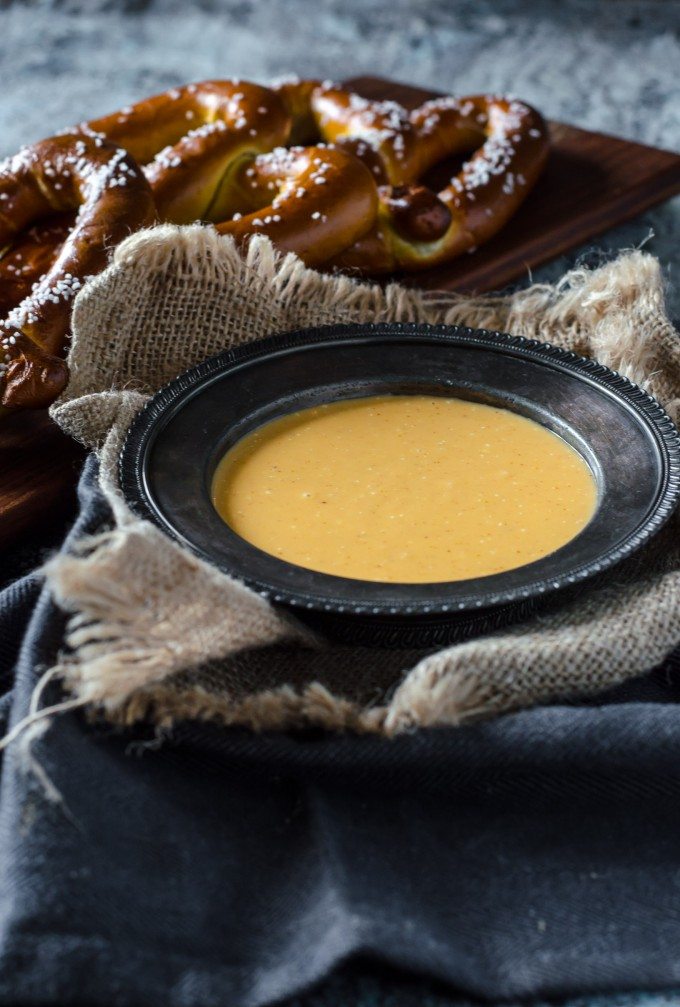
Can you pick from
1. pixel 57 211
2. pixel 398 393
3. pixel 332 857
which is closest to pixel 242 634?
pixel 332 857

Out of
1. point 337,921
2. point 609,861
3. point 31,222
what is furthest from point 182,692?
point 31,222

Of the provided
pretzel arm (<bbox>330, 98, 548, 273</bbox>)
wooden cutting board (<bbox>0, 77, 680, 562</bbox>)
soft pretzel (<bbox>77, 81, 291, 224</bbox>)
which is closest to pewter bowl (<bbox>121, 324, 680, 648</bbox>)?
wooden cutting board (<bbox>0, 77, 680, 562</bbox>)

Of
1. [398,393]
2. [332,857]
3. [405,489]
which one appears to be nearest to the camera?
[332,857]

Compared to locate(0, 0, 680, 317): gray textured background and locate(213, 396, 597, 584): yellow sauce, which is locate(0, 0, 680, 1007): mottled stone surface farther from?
locate(213, 396, 597, 584): yellow sauce

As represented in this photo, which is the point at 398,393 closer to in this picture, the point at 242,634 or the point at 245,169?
the point at 242,634

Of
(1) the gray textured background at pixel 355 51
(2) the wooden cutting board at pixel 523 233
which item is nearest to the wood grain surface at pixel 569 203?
(2) the wooden cutting board at pixel 523 233

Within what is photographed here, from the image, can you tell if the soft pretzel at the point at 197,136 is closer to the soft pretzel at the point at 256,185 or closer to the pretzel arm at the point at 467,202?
the soft pretzel at the point at 256,185

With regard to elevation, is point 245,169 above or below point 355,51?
above

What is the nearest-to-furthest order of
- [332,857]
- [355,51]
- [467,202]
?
1. [332,857]
2. [467,202]
3. [355,51]
